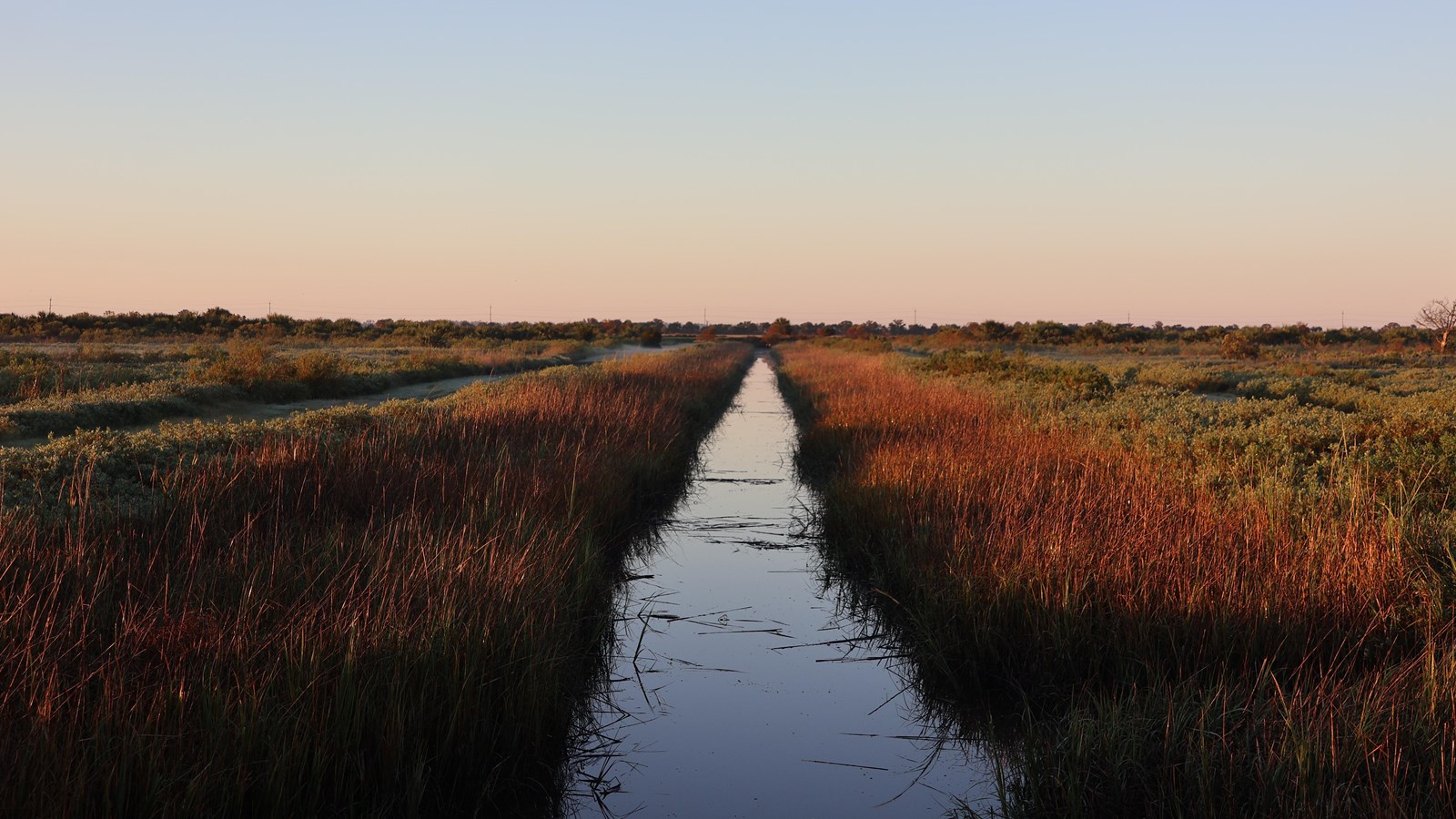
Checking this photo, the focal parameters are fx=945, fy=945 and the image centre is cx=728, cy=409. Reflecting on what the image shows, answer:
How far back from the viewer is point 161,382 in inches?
699

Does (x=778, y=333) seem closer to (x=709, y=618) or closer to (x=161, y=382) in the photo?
(x=161, y=382)

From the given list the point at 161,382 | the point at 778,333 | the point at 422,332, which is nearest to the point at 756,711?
the point at 161,382

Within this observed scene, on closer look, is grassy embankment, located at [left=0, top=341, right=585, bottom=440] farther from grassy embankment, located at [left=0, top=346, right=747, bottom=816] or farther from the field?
grassy embankment, located at [left=0, top=346, right=747, bottom=816]

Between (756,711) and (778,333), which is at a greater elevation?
(778,333)

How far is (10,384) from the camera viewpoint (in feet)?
55.6

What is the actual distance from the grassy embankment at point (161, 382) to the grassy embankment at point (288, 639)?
6.85 m

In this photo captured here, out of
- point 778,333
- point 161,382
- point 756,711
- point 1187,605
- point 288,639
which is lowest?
point 756,711

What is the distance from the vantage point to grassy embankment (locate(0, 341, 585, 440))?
13.4 m

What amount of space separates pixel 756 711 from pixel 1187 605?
7.75 feet

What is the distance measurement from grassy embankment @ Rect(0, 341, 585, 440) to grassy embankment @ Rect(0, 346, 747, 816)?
270 inches

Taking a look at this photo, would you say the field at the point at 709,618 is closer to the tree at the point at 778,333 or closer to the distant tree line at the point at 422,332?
the distant tree line at the point at 422,332

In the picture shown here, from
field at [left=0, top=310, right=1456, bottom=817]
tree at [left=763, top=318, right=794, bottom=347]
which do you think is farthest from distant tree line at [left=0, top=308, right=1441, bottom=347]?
field at [left=0, top=310, right=1456, bottom=817]

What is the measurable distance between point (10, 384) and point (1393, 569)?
20321mm

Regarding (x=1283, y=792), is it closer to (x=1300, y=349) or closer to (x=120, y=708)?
(x=120, y=708)
